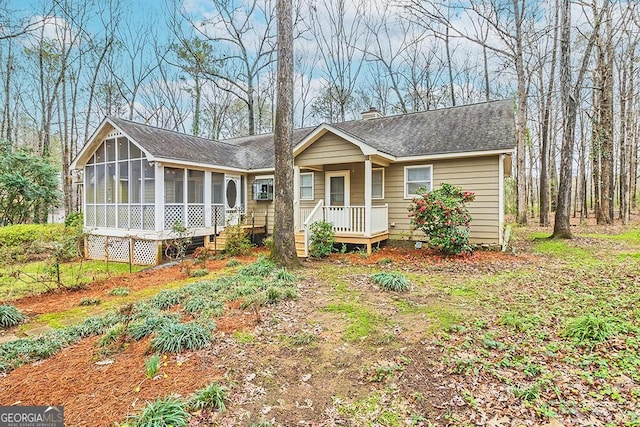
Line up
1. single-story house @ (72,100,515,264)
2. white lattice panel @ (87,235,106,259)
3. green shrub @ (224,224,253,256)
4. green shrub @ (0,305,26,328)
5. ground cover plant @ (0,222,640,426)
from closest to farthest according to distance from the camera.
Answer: ground cover plant @ (0,222,640,426) → green shrub @ (0,305,26,328) → single-story house @ (72,100,515,264) → green shrub @ (224,224,253,256) → white lattice panel @ (87,235,106,259)

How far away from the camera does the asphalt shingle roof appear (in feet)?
35.0

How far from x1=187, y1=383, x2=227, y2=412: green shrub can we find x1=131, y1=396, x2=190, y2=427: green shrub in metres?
0.10

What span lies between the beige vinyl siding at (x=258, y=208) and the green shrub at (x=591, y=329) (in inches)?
439

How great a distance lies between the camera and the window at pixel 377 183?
473 inches

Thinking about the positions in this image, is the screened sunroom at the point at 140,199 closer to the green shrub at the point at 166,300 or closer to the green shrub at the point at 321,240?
the green shrub at the point at 321,240

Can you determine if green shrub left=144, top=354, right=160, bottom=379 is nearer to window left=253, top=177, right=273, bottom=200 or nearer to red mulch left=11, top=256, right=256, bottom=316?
red mulch left=11, top=256, right=256, bottom=316

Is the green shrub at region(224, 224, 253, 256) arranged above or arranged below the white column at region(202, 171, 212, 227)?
below

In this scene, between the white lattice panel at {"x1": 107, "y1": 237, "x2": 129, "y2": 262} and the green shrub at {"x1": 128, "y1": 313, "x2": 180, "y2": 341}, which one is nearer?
the green shrub at {"x1": 128, "y1": 313, "x2": 180, "y2": 341}

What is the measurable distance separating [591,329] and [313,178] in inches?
401

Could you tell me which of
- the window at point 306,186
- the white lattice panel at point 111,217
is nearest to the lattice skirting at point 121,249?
the white lattice panel at point 111,217

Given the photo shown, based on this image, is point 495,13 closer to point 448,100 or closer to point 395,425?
point 448,100

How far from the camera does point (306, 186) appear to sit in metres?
13.2

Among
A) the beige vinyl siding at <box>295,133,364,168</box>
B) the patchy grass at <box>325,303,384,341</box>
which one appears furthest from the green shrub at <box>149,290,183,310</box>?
the beige vinyl siding at <box>295,133,364,168</box>

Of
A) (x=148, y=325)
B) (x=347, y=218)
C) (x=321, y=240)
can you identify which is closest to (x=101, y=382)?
(x=148, y=325)
